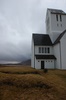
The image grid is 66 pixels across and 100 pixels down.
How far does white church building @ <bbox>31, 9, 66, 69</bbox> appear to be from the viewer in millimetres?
29719

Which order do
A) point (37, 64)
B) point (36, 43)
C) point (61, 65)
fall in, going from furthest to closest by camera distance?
point (36, 43), point (37, 64), point (61, 65)

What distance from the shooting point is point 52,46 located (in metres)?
34.9

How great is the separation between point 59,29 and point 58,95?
2845 cm

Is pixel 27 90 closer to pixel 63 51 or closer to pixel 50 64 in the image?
pixel 63 51

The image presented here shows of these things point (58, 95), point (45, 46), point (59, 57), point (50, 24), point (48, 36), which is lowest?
point (58, 95)

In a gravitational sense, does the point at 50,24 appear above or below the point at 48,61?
above

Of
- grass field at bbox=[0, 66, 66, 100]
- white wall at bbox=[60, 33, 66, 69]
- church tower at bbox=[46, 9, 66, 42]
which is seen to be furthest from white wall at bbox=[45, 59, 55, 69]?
grass field at bbox=[0, 66, 66, 100]

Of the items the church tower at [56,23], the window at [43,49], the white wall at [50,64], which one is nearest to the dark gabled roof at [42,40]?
the window at [43,49]

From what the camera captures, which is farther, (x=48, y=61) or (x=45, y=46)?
(x=45, y=46)

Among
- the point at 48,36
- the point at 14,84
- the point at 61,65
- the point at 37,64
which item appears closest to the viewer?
the point at 14,84

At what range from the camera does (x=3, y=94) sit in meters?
10.4

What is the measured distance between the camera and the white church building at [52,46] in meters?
29.7

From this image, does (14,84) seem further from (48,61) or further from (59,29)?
(59,29)

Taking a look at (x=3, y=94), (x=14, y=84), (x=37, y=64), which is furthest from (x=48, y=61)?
(x=3, y=94)
